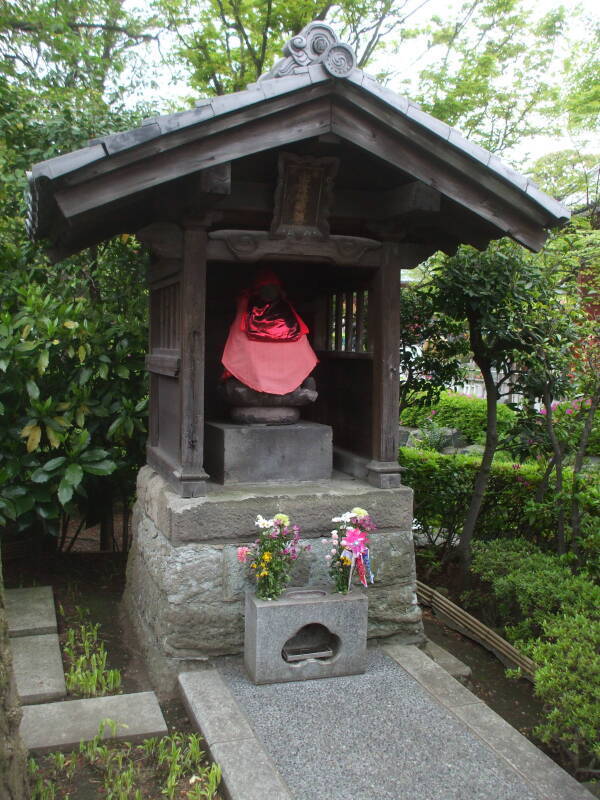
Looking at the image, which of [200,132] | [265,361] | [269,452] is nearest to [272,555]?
[269,452]

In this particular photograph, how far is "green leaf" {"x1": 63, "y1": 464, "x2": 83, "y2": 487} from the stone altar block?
3.62 feet

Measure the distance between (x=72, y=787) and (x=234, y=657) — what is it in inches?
50.3

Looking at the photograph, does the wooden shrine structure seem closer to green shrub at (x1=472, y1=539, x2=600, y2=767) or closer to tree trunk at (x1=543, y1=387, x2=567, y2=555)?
green shrub at (x1=472, y1=539, x2=600, y2=767)

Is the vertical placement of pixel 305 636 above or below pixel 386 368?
below

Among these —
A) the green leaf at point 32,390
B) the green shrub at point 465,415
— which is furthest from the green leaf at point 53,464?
the green shrub at point 465,415

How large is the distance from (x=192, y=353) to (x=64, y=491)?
1691 millimetres

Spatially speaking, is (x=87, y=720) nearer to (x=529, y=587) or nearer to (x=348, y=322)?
(x=529, y=587)

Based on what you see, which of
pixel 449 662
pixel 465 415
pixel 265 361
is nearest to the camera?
pixel 449 662

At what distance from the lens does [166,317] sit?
4934 mm

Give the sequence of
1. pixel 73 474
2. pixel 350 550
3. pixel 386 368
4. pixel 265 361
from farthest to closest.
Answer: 1. pixel 73 474
2. pixel 265 361
3. pixel 386 368
4. pixel 350 550

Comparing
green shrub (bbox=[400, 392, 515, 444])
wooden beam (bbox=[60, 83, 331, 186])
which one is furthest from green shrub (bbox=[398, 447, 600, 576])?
green shrub (bbox=[400, 392, 515, 444])

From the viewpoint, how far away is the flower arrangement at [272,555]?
3.90 metres

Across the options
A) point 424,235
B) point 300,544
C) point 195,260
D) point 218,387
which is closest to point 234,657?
point 300,544

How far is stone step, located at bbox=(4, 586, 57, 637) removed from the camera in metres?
4.71
